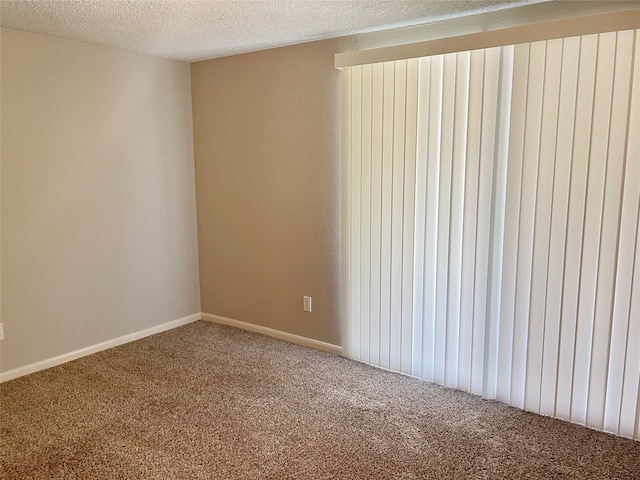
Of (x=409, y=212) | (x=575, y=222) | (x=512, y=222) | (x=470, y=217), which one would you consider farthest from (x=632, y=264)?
(x=409, y=212)

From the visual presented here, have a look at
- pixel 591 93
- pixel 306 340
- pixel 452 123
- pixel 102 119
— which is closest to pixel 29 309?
pixel 102 119

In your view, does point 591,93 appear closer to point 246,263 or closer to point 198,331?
point 246,263

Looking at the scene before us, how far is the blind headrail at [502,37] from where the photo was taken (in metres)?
2.31

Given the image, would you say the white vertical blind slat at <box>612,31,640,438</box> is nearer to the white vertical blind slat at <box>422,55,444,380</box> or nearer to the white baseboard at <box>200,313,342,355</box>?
the white vertical blind slat at <box>422,55,444,380</box>

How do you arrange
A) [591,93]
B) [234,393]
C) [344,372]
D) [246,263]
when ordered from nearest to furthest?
[591,93]
[234,393]
[344,372]
[246,263]

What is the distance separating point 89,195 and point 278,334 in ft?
5.66

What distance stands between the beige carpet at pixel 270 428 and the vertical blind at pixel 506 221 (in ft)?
0.76

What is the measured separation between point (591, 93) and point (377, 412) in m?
1.95

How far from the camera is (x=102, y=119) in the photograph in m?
3.61

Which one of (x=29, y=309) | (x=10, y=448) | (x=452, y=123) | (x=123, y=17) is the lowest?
(x=10, y=448)

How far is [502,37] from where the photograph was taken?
2.62 metres

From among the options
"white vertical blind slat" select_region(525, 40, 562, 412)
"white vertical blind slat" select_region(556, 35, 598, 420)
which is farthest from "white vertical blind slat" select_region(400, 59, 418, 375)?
"white vertical blind slat" select_region(556, 35, 598, 420)

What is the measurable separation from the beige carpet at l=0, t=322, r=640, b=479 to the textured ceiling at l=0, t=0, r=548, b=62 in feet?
7.07

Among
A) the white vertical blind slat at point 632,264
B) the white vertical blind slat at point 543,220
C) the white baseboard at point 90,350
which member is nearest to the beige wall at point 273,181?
the white baseboard at point 90,350
